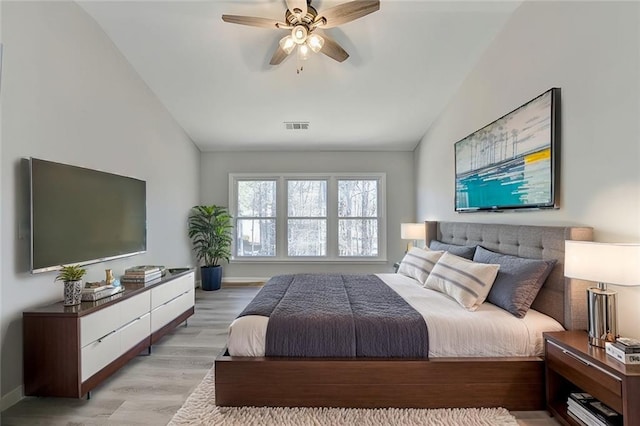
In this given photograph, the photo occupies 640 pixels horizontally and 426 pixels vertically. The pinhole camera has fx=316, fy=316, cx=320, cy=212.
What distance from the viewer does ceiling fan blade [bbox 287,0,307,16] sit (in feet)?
7.49

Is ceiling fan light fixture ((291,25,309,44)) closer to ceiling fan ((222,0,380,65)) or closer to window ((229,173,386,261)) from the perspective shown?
ceiling fan ((222,0,380,65))

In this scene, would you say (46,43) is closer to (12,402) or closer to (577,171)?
(12,402)

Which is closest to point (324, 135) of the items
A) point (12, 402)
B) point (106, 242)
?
point (106, 242)

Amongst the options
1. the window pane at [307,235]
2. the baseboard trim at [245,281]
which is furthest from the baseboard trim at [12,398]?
the window pane at [307,235]

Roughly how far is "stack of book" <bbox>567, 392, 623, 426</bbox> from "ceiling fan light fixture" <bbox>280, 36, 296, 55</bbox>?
120 inches

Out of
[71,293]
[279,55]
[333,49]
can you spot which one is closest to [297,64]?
[279,55]

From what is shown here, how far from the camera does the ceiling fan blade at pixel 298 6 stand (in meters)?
2.28

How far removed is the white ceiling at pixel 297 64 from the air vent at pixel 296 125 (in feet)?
0.23

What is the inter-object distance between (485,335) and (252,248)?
14.2 ft

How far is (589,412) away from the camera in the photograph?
1.66 meters

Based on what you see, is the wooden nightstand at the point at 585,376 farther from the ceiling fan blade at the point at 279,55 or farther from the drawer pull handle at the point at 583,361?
the ceiling fan blade at the point at 279,55

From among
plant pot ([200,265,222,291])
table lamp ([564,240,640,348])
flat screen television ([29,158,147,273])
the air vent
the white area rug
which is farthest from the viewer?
plant pot ([200,265,222,291])

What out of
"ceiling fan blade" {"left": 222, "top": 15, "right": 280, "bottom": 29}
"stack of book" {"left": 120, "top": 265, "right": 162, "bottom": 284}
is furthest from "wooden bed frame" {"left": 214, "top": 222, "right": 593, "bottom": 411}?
"ceiling fan blade" {"left": 222, "top": 15, "right": 280, "bottom": 29}

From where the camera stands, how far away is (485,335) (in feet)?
6.53
